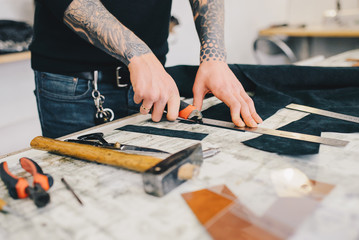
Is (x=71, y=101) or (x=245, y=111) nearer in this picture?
(x=245, y=111)

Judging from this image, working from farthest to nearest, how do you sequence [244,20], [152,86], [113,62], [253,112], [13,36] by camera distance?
1. [244,20]
2. [13,36]
3. [113,62]
4. [253,112]
5. [152,86]

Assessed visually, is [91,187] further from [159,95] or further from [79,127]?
[79,127]

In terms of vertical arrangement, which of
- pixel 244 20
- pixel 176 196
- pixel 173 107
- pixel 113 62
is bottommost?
pixel 176 196

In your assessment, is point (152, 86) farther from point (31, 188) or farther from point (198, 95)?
point (31, 188)

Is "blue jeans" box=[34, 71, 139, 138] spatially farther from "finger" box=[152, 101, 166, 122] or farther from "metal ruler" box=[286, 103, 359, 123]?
"metal ruler" box=[286, 103, 359, 123]

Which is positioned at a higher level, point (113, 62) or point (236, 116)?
point (113, 62)

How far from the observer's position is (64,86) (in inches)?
41.4

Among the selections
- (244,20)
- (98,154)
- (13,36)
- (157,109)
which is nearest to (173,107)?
(157,109)

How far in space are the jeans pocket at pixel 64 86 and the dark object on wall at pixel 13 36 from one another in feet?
2.92

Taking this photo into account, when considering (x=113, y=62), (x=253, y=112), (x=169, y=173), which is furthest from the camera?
(x=113, y=62)

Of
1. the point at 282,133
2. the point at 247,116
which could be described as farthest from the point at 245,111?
the point at 282,133

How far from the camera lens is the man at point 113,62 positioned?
854mm

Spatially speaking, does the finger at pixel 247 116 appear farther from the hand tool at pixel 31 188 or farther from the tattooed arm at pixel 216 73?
the hand tool at pixel 31 188

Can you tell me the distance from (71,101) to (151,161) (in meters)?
0.57
